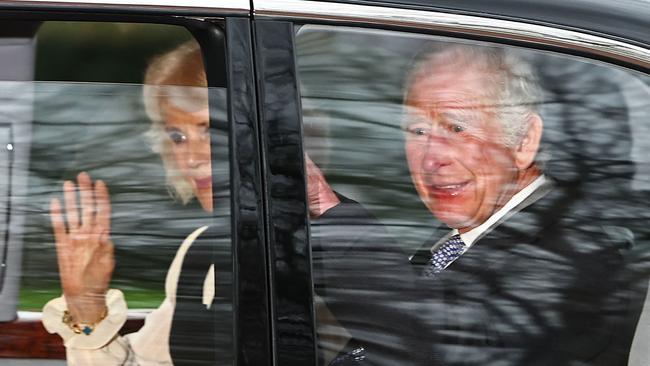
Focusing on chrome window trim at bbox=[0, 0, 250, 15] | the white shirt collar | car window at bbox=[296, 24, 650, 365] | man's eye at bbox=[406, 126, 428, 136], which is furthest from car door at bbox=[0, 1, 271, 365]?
the white shirt collar

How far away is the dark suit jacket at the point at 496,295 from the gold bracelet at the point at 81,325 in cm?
39

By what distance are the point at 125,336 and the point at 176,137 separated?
0.36 m

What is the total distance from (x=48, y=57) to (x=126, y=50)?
0.14m

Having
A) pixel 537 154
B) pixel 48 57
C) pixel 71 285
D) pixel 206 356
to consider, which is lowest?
pixel 206 356

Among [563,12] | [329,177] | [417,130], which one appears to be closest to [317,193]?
[329,177]

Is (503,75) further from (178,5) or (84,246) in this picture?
(84,246)

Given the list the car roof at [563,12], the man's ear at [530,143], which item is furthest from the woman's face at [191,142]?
the man's ear at [530,143]

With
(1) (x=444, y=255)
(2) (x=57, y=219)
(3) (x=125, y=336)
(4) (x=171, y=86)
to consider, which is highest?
(4) (x=171, y=86)

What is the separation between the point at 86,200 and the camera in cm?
183

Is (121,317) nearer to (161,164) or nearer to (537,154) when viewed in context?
(161,164)

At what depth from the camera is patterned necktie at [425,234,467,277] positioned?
1.83 metres

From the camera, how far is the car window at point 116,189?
1789 mm

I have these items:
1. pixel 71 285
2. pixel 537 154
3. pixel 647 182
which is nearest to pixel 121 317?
pixel 71 285

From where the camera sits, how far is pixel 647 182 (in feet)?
6.15
